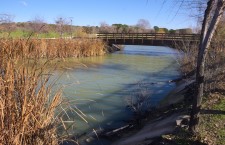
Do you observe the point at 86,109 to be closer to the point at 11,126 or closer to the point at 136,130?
the point at 136,130

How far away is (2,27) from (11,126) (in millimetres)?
1351

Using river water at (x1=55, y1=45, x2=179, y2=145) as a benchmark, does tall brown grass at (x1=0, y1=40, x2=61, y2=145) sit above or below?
above

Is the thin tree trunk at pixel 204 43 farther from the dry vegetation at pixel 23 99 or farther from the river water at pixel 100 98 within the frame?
the dry vegetation at pixel 23 99

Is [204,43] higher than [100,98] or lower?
higher

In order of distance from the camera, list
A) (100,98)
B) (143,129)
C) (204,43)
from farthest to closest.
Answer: (100,98), (143,129), (204,43)

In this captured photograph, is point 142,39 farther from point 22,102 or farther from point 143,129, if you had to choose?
point 22,102

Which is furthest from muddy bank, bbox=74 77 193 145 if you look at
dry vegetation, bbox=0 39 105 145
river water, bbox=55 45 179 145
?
dry vegetation, bbox=0 39 105 145

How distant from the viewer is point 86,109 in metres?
10.9

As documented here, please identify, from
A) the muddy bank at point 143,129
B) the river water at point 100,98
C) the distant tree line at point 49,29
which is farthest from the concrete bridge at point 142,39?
the muddy bank at point 143,129

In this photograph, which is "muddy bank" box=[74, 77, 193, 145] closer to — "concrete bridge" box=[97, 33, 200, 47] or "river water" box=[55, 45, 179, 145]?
"river water" box=[55, 45, 179, 145]

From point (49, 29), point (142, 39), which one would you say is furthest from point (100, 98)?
point (142, 39)

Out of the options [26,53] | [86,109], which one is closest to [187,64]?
[86,109]

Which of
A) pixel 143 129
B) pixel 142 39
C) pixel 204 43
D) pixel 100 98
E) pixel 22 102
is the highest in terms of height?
pixel 204 43

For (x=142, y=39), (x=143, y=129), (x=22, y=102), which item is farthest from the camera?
(x=142, y=39)
